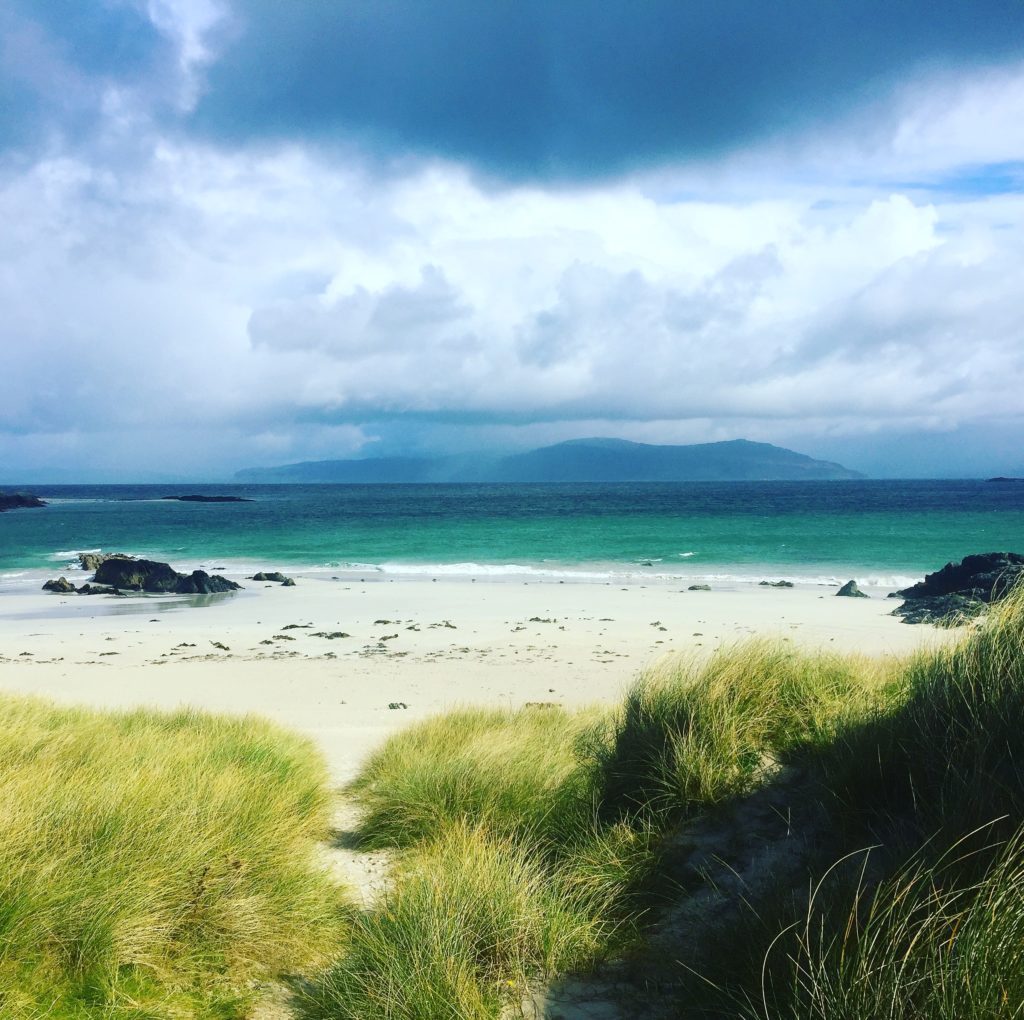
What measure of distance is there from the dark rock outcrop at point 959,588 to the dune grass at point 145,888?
18.9m

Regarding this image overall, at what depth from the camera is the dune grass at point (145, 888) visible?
12.5ft

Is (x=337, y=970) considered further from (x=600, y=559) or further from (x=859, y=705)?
(x=600, y=559)

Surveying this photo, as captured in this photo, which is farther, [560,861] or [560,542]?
[560,542]

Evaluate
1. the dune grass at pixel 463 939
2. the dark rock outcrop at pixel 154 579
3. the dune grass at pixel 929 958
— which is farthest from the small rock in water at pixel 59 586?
the dune grass at pixel 929 958

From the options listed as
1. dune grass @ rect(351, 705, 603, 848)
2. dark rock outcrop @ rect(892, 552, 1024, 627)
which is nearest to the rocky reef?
dark rock outcrop @ rect(892, 552, 1024, 627)

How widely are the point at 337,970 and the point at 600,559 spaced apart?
1508 inches

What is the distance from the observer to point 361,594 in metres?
29.3

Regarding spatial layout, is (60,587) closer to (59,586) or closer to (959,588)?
(59,586)

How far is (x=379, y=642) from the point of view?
19281 millimetres

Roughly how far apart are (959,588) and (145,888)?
1023 inches

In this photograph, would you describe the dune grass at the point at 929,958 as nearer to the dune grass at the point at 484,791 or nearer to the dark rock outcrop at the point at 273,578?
the dune grass at the point at 484,791

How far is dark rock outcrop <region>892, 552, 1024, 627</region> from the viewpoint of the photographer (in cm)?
2188

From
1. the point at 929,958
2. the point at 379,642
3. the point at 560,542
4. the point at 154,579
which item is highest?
the point at 929,958

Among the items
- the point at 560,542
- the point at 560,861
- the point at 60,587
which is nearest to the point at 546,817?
the point at 560,861
